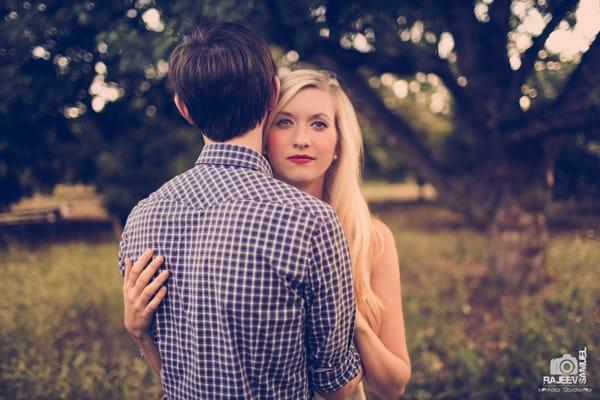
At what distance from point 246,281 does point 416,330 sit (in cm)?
404

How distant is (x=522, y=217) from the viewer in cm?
570

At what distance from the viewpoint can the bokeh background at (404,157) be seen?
391cm

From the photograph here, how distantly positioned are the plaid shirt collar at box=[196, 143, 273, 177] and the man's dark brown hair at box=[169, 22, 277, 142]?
0.13 ft

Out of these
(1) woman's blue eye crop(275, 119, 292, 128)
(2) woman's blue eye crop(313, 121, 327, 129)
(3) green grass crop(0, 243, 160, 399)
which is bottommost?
(3) green grass crop(0, 243, 160, 399)

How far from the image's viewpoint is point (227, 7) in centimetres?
326

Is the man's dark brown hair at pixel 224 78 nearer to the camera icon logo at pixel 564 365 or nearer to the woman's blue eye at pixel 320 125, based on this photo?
the woman's blue eye at pixel 320 125

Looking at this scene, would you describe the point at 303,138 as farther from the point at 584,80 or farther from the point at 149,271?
the point at 584,80

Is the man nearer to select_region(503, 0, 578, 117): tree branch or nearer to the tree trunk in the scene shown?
select_region(503, 0, 578, 117): tree branch

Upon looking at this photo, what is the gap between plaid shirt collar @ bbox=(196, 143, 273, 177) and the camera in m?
1.56

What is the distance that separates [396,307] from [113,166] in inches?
366

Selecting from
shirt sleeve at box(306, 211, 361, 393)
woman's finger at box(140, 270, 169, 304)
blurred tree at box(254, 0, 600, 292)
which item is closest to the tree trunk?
blurred tree at box(254, 0, 600, 292)

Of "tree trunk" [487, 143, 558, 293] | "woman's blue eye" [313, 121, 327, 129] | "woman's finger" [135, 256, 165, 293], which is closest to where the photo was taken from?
"woman's finger" [135, 256, 165, 293]

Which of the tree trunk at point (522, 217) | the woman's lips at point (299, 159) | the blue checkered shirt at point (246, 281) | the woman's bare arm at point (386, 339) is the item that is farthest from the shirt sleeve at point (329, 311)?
the tree trunk at point (522, 217)

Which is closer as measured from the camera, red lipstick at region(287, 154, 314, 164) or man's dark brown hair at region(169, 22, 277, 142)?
man's dark brown hair at region(169, 22, 277, 142)
